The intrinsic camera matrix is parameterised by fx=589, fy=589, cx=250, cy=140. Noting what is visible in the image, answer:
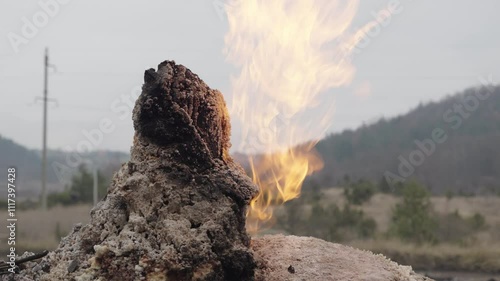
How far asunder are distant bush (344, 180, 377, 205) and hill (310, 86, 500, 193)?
36.0 ft

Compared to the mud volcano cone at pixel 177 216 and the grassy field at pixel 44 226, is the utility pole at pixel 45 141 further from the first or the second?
the mud volcano cone at pixel 177 216

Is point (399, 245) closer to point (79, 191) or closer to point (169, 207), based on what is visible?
point (79, 191)

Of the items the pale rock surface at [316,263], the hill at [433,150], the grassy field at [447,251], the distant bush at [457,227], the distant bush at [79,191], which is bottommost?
the pale rock surface at [316,263]

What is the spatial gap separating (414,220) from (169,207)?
67.1 feet

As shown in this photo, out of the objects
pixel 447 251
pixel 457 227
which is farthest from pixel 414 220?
pixel 457 227

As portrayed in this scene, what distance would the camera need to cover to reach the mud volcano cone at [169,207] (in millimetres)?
4898

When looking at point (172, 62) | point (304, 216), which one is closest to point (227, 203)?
point (172, 62)

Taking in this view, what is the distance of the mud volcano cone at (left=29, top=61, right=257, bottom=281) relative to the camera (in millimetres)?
4898

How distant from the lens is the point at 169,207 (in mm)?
5098

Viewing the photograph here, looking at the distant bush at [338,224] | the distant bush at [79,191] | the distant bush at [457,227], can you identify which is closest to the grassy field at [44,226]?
the distant bush at [79,191]

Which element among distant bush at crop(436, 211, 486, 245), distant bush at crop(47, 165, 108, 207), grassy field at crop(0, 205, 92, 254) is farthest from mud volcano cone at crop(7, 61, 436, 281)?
distant bush at crop(47, 165, 108, 207)

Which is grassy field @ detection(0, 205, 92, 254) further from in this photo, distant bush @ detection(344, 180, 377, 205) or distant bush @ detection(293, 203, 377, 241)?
distant bush @ detection(344, 180, 377, 205)

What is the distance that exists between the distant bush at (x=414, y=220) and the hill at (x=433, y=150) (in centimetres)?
2114

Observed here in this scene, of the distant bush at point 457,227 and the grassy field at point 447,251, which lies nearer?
the grassy field at point 447,251
